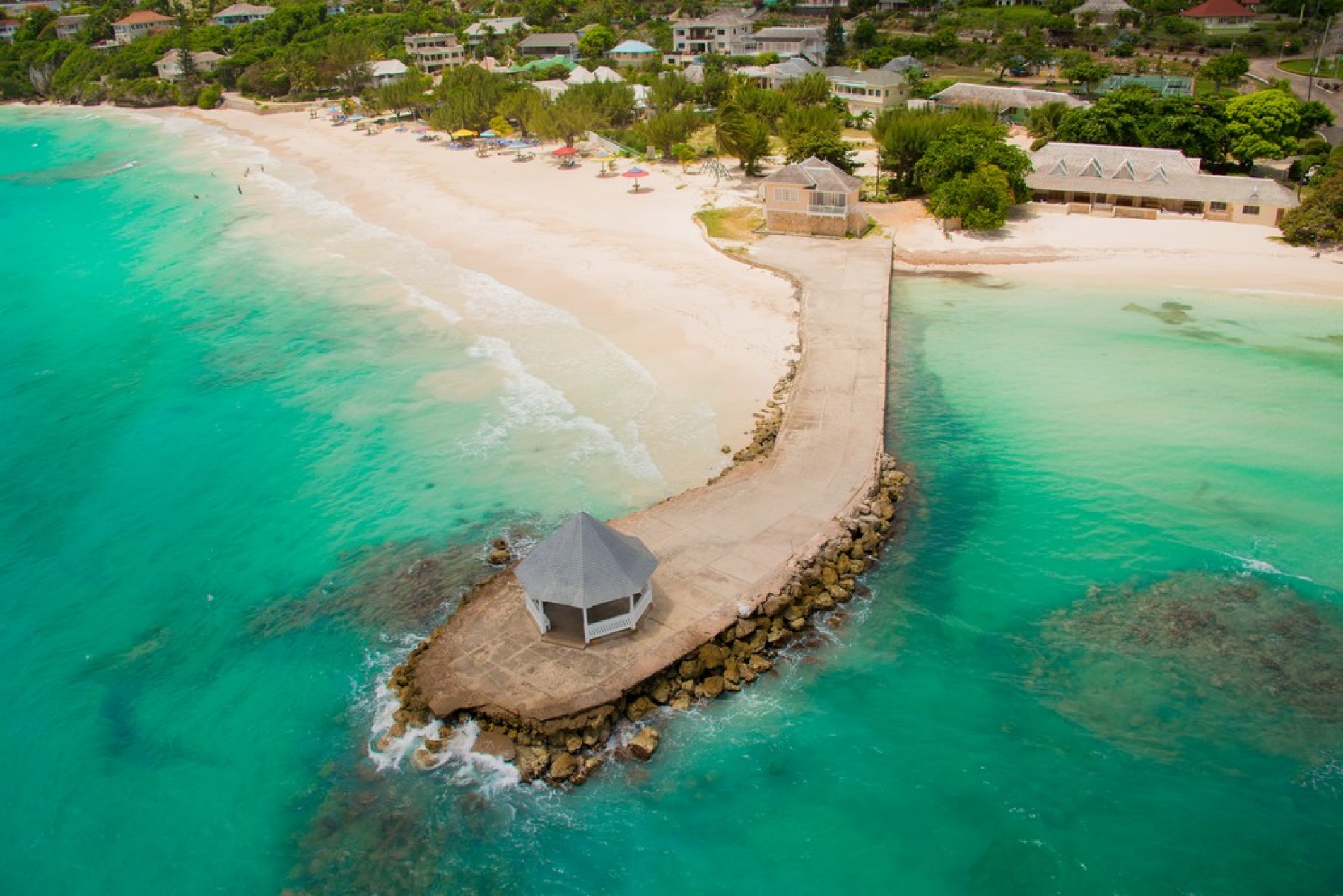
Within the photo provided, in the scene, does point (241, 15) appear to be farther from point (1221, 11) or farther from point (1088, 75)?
point (1221, 11)

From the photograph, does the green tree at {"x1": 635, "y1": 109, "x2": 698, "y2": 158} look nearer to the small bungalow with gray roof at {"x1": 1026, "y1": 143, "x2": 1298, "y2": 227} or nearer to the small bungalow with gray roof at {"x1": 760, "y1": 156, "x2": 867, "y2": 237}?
the small bungalow with gray roof at {"x1": 760, "y1": 156, "x2": 867, "y2": 237}

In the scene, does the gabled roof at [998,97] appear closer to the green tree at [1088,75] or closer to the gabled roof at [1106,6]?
the green tree at [1088,75]

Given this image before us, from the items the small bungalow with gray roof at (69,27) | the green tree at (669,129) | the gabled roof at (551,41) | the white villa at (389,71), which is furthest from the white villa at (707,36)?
the small bungalow with gray roof at (69,27)

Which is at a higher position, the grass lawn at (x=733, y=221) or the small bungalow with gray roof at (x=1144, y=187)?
the small bungalow with gray roof at (x=1144, y=187)

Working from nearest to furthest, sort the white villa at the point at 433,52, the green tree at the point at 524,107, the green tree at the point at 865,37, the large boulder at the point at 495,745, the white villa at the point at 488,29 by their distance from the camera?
1. the large boulder at the point at 495,745
2. the green tree at the point at 524,107
3. the green tree at the point at 865,37
4. the white villa at the point at 433,52
5. the white villa at the point at 488,29

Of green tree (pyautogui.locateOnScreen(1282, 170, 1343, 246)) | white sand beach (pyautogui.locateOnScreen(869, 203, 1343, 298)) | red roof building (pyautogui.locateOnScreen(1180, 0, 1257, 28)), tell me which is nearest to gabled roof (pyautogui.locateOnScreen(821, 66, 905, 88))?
white sand beach (pyautogui.locateOnScreen(869, 203, 1343, 298))

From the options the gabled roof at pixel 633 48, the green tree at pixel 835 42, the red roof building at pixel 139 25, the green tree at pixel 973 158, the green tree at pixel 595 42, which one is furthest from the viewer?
A: the red roof building at pixel 139 25
